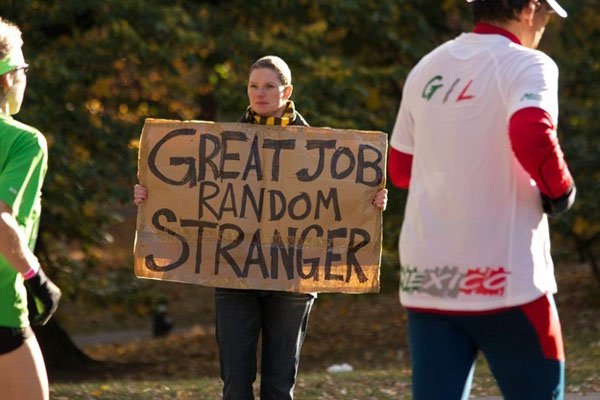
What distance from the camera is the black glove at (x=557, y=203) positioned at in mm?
3650

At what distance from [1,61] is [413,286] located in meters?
1.40

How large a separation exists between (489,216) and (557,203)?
0.19 meters

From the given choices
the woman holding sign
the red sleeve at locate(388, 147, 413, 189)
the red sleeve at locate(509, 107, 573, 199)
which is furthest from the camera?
the woman holding sign

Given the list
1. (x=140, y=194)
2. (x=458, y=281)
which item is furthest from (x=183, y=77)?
(x=458, y=281)

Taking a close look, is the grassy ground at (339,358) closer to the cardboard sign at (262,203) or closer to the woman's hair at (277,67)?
the cardboard sign at (262,203)

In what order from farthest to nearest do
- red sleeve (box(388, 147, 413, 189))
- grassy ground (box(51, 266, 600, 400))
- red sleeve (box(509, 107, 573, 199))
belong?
grassy ground (box(51, 266, 600, 400))
red sleeve (box(388, 147, 413, 189))
red sleeve (box(509, 107, 573, 199))

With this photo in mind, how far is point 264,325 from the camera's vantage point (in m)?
5.60

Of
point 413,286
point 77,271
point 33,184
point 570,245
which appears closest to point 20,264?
point 33,184

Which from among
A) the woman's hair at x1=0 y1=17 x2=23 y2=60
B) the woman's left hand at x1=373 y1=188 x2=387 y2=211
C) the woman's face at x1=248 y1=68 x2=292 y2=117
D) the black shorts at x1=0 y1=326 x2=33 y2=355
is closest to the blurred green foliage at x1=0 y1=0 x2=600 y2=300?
the woman's face at x1=248 y1=68 x2=292 y2=117

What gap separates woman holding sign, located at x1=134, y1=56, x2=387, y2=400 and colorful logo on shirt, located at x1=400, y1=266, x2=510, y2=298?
6.05 ft

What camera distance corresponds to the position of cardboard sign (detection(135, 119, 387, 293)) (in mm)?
5688

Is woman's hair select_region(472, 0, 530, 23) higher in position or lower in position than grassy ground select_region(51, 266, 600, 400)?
higher

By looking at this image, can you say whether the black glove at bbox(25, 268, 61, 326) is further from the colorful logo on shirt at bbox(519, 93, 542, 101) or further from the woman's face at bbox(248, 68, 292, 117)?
the woman's face at bbox(248, 68, 292, 117)

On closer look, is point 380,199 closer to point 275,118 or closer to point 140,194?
point 275,118
